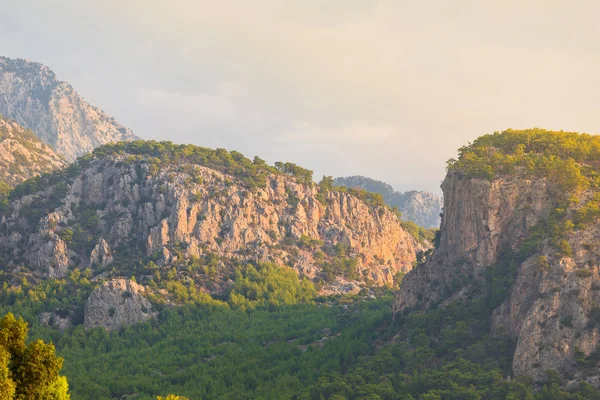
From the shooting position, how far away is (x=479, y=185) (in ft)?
490

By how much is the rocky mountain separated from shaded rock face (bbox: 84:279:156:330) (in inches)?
2865

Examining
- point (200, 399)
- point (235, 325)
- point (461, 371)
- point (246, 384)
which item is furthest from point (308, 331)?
point (461, 371)

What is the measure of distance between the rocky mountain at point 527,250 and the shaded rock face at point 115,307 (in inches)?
2865

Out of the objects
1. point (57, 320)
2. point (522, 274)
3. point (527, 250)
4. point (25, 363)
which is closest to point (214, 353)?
point (57, 320)

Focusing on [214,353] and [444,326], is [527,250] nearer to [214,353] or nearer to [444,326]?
[444,326]

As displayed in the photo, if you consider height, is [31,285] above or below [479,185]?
below

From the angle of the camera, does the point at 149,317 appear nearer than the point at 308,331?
No

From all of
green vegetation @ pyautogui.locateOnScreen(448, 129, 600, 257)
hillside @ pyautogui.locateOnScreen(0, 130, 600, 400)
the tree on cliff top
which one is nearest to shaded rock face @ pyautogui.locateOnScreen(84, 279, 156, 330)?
hillside @ pyautogui.locateOnScreen(0, 130, 600, 400)

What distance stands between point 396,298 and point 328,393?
43.1m

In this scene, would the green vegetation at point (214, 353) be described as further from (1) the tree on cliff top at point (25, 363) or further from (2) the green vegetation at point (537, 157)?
(1) the tree on cliff top at point (25, 363)

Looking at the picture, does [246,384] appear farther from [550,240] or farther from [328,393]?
[550,240]

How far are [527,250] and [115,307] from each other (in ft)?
360

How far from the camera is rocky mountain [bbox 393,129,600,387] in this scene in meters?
117

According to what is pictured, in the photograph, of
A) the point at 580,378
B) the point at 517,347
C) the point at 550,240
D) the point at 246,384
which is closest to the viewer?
the point at 580,378
